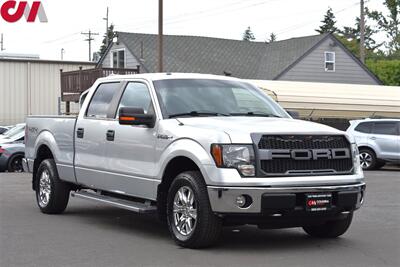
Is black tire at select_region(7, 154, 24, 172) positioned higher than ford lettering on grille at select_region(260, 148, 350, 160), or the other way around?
ford lettering on grille at select_region(260, 148, 350, 160)

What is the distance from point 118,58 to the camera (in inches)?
1633

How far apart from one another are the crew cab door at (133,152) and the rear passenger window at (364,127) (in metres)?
14.4

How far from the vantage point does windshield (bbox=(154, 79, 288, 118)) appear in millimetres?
8383

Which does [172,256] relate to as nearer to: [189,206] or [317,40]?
[189,206]

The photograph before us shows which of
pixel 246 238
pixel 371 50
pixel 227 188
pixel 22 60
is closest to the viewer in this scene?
pixel 227 188

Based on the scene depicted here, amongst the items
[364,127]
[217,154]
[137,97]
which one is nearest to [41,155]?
[137,97]

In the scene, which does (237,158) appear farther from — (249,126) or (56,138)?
(56,138)

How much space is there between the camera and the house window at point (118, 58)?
41031mm

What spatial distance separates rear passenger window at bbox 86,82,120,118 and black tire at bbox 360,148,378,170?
1371 centimetres

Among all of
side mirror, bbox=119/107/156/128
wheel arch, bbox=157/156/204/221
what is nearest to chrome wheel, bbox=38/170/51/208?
side mirror, bbox=119/107/156/128

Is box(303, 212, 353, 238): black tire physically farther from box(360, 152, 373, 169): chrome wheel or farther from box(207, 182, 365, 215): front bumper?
box(360, 152, 373, 169): chrome wheel

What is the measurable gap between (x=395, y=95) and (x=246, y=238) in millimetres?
26305

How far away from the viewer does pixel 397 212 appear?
35.8 feet

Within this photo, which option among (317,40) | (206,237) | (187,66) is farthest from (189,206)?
(317,40)
